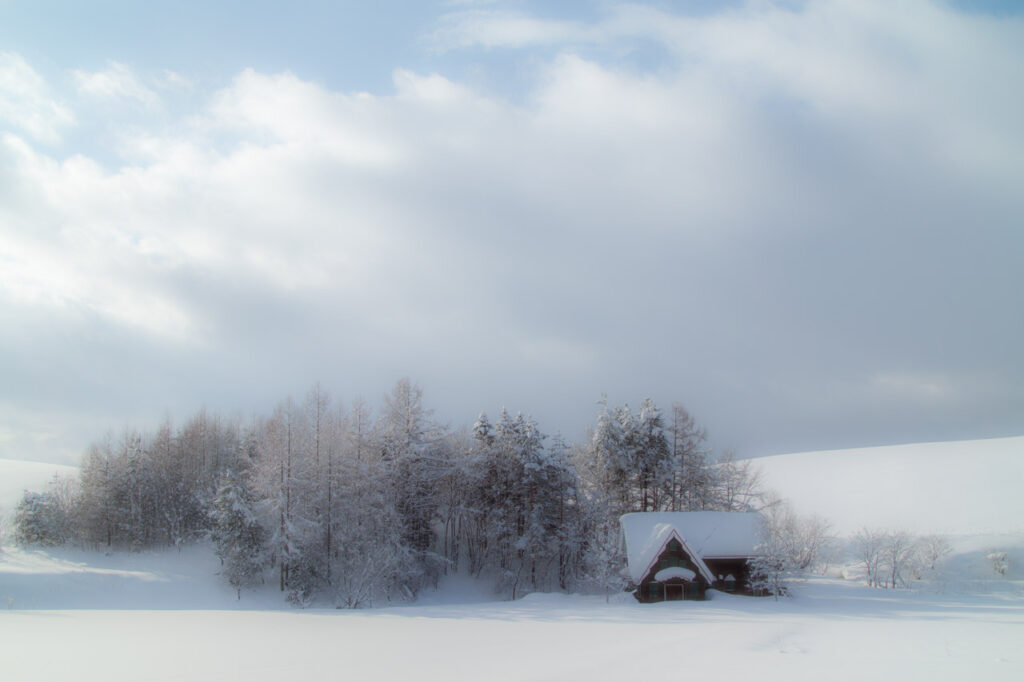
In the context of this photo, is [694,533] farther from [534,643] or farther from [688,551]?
[534,643]

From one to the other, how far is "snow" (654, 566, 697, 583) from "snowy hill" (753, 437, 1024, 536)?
29783mm

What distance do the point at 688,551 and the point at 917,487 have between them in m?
48.4

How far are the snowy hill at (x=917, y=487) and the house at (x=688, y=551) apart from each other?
81.4 ft

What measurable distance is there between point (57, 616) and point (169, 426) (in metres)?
35.3

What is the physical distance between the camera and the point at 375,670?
15789 mm

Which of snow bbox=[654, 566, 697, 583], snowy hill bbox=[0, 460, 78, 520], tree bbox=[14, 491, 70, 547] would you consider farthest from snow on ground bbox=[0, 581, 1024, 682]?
snowy hill bbox=[0, 460, 78, 520]

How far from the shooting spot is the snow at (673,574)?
120 feet

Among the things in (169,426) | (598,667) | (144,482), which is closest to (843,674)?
(598,667)

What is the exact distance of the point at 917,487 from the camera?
228 ft

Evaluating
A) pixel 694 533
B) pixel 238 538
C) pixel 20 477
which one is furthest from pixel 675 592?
pixel 20 477

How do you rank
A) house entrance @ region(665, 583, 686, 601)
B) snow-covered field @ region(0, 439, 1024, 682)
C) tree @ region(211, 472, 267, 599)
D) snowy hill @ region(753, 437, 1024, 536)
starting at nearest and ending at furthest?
snow-covered field @ region(0, 439, 1024, 682) < house entrance @ region(665, 583, 686, 601) < tree @ region(211, 472, 267, 599) < snowy hill @ region(753, 437, 1024, 536)

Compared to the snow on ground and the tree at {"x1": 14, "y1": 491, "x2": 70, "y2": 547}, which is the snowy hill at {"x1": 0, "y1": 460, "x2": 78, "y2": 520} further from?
the snow on ground

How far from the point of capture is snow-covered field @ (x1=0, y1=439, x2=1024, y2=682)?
A: 15.3 meters

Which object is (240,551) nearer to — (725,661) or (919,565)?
(725,661)
